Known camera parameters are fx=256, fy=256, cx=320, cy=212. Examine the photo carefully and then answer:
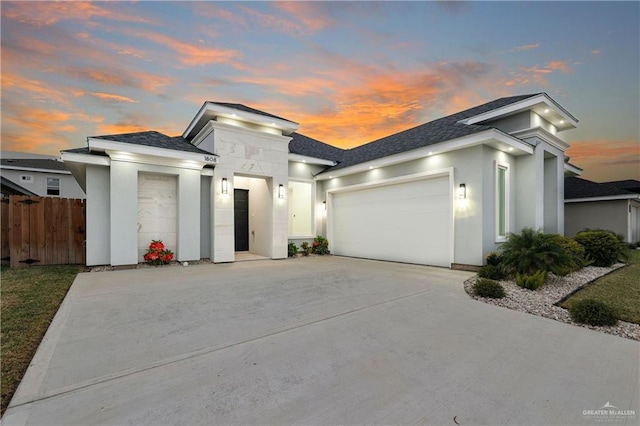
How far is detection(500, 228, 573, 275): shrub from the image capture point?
540 centimetres

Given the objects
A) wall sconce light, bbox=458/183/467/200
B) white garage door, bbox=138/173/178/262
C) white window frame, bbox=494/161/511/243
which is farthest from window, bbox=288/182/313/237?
white window frame, bbox=494/161/511/243

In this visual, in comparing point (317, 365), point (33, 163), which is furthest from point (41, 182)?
point (317, 365)

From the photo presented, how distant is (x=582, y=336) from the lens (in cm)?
313

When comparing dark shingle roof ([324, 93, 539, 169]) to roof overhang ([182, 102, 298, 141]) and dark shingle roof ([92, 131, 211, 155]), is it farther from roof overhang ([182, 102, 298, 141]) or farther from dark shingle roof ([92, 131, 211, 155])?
dark shingle roof ([92, 131, 211, 155])

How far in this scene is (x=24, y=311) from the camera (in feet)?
12.3

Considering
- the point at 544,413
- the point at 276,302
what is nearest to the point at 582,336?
the point at 544,413

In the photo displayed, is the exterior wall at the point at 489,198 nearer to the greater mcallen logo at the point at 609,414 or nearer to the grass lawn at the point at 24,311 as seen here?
the greater mcallen logo at the point at 609,414

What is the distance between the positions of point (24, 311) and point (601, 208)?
75.1 feet

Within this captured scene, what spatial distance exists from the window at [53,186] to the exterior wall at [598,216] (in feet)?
110

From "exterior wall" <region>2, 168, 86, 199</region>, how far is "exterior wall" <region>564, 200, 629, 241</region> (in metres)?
33.1

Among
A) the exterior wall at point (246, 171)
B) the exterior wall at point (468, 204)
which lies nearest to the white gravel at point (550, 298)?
the exterior wall at point (468, 204)

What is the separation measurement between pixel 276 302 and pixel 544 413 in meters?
3.39

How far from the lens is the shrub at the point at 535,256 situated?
5402 millimetres

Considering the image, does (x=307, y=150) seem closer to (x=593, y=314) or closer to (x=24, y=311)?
(x=24, y=311)
